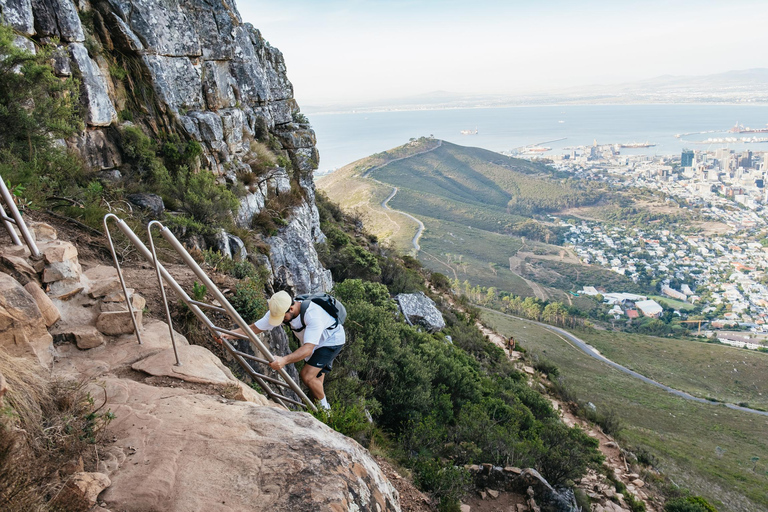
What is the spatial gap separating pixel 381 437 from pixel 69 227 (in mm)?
5016

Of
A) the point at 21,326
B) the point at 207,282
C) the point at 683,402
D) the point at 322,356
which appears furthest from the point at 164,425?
the point at 683,402

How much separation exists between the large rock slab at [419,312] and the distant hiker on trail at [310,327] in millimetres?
11167

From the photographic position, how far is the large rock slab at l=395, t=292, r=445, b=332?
15586 millimetres

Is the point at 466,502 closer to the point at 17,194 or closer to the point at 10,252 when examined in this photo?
the point at 10,252

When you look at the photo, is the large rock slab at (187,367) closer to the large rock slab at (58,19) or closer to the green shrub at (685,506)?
the large rock slab at (58,19)

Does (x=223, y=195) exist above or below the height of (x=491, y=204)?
above

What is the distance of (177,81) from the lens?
10.4m

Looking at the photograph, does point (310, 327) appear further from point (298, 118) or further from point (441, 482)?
point (298, 118)

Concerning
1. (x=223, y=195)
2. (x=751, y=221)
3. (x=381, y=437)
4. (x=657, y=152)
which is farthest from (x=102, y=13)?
(x=657, y=152)

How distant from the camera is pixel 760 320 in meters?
58.8

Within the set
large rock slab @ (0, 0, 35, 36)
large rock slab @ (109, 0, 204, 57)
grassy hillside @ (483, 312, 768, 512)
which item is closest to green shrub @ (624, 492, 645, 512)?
grassy hillside @ (483, 312, 768, 512)

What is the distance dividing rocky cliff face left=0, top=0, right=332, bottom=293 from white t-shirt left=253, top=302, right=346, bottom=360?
5044mm

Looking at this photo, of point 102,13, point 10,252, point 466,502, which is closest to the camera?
point 10,252

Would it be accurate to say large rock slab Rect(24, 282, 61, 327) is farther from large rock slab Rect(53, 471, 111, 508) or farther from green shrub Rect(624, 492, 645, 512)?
green shrub Rect(624, 492, 645, 512)
